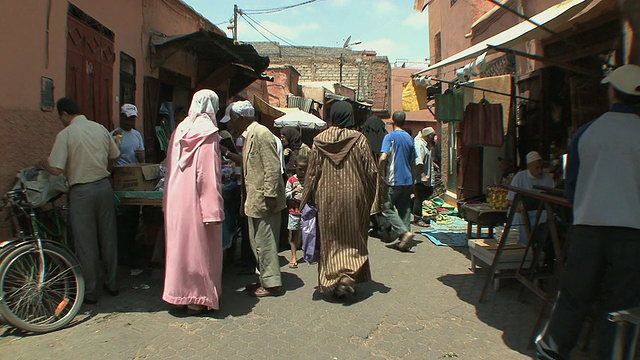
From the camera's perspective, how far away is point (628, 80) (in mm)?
2791

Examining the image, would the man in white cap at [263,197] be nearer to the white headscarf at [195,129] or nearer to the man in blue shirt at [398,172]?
the white headscarf at [195,129]

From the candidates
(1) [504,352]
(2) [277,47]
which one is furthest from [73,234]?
(2) [277,47]

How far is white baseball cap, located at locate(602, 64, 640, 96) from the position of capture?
277cm

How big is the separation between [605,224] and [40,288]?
4.05 metres

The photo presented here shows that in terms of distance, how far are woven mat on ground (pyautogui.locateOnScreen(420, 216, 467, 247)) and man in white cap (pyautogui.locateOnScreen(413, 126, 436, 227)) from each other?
327 mm

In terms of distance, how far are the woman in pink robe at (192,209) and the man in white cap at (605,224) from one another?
2.69 meters

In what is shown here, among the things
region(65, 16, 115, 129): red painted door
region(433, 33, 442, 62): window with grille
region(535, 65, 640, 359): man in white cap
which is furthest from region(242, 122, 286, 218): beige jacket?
region(433, 33, 442, 62): window with grille

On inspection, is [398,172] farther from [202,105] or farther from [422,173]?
[202,105]

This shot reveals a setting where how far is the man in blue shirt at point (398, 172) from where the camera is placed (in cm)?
699

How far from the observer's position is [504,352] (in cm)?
342

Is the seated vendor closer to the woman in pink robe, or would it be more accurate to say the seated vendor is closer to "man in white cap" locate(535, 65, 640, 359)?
"man in white cap" locate(535, 65, 640, 359)

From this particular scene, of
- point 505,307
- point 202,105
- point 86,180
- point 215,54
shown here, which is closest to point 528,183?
point 505,307

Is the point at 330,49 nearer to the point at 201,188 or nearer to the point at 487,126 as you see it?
the point at 487,126

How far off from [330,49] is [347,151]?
29781 mm
